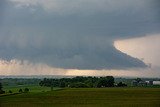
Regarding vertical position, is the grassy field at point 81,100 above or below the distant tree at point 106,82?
below

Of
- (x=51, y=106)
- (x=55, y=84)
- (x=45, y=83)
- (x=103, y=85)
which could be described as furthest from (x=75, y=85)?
(x=51, y=106)

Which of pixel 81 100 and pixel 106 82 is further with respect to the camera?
pixel 106 82

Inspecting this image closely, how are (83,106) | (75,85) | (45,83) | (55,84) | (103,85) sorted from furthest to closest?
(45,83), (55,84), (103,85), (75,85), (83,106)

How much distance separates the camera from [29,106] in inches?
899

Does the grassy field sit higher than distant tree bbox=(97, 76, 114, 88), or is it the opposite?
distant tree bbox=(97, 76, 114, 88)

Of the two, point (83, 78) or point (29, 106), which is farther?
point (83, 78)

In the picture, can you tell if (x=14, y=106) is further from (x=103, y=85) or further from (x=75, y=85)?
(x=103, y=85)

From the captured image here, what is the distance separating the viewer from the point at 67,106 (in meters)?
22.8

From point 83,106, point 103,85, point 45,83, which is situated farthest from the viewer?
point 45,83

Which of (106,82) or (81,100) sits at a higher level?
(106,82)

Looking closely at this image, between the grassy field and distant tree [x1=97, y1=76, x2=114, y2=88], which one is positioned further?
distant tree [x1=97, y1=76, x2=114, y2=88]

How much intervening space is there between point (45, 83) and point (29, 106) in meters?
56.4

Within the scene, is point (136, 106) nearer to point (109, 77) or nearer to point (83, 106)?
point (83, 106)

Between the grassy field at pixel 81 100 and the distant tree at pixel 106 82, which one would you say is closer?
the grassy field at pixel 81 100
